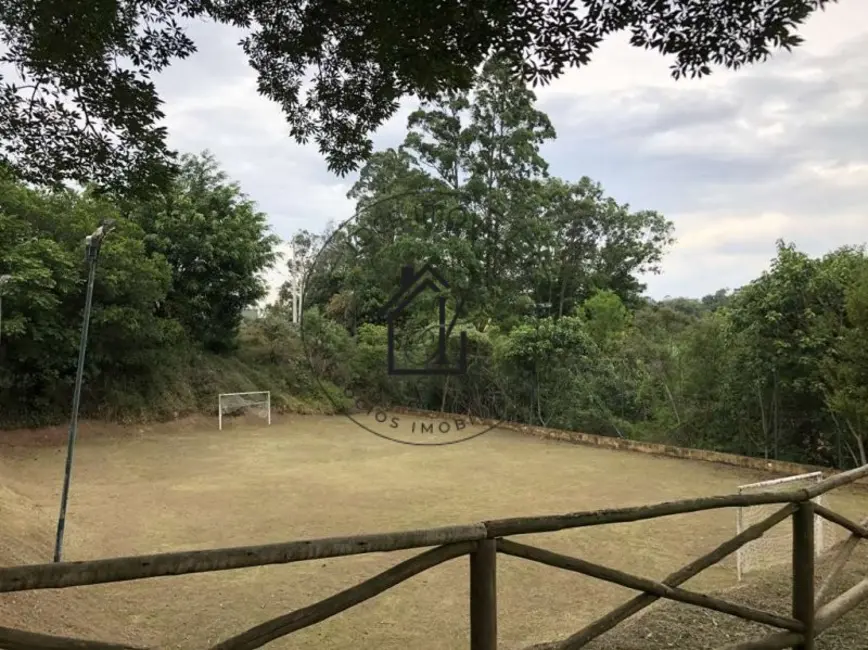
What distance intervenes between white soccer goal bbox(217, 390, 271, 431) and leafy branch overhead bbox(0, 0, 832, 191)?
10.2 m

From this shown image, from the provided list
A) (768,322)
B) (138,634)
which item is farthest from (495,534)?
(768,322)

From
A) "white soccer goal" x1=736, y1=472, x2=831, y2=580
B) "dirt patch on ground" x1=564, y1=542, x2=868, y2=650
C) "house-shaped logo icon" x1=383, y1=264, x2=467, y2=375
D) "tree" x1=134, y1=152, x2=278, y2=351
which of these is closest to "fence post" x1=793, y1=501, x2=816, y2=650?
"dirt patch on ground" x1=564, y1=542, x2=868, y2=650

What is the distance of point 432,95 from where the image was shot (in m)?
2.25

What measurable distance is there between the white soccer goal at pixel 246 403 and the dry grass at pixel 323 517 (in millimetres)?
1052

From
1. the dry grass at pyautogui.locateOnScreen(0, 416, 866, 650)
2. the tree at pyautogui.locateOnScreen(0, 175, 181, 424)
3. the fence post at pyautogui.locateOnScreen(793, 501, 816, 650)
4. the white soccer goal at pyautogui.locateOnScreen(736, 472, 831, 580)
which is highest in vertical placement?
the tree at pyautogui.locateOnScreen(0, 175, 181, 424)

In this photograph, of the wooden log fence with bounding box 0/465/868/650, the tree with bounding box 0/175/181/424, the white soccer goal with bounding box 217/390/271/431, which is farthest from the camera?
the white soccer goal with bounding box 217/390/271/431

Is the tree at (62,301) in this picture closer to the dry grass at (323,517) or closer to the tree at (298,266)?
the dry grass at (323,517)

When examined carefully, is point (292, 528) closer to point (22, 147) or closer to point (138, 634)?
point (138, 634)

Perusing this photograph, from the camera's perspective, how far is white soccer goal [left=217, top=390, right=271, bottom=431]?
1230cm

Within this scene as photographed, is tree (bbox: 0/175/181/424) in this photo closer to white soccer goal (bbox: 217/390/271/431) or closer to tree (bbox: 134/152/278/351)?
tree (bbox: 134/152/278/351)

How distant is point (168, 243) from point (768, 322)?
419 inches

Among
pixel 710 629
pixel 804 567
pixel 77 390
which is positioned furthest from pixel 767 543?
pixel 77 390

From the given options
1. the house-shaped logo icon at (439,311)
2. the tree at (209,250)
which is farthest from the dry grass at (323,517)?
the tree at (209,250)

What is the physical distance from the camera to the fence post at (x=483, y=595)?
4.36 feet
